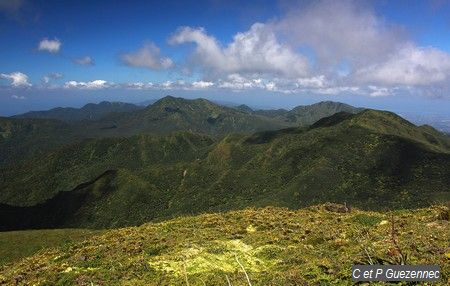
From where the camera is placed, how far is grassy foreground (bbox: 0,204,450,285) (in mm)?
17094

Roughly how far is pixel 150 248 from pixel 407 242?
1608cm

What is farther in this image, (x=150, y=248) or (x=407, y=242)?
(x=150, y=248)

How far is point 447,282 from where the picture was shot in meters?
13.2

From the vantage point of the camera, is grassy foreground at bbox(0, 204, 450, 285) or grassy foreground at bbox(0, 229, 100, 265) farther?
grassy foreground at bbox(0, 229, 100, 265)

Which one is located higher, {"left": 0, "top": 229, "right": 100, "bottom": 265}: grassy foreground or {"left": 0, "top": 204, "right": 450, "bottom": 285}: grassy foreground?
{"left": 0, "top": 204, "right": 450, "bottom": 285}: grassy foreground

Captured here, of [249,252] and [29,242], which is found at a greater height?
[249,252]

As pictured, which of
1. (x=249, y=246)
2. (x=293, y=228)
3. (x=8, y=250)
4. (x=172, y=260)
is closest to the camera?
(x=172, y=260)

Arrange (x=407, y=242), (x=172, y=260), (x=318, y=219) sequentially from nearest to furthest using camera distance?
(x=407, y=242) → (x=172, y=260) → (x=318, y=219)

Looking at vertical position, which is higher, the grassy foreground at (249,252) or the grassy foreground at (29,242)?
the grassy foreground at (249,252)

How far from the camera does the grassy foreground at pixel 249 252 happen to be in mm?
17094

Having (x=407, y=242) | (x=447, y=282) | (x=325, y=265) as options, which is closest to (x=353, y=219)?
(x=407, y=242)

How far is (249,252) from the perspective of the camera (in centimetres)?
2388

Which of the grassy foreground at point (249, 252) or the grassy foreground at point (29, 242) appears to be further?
the grassy foreground at point (29, 242)

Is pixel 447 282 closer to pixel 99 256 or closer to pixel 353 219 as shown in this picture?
pixel 353 219
